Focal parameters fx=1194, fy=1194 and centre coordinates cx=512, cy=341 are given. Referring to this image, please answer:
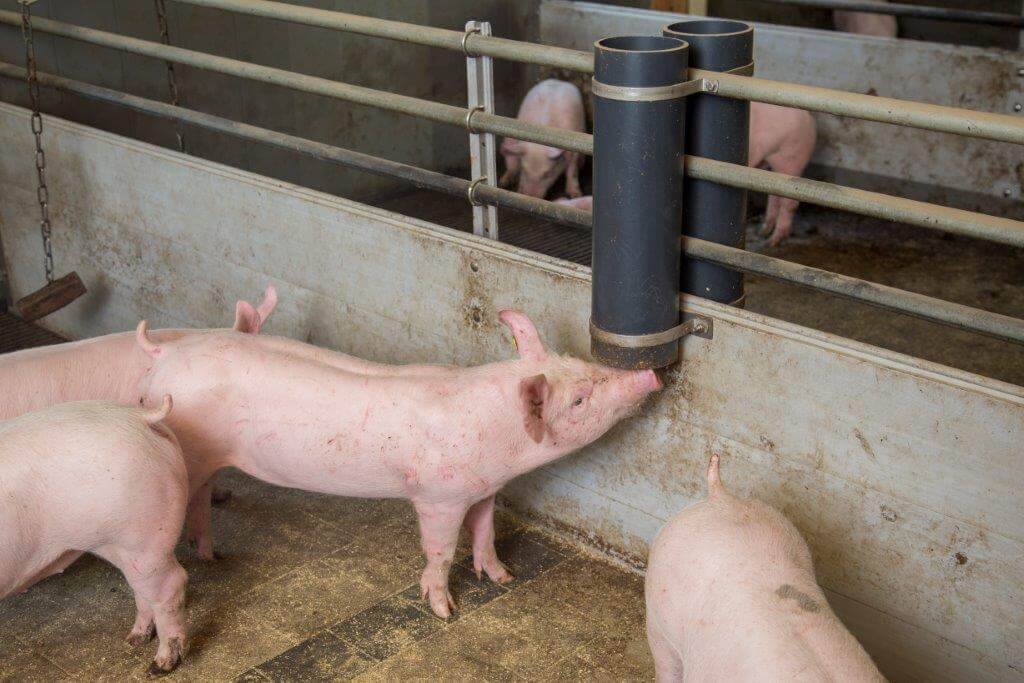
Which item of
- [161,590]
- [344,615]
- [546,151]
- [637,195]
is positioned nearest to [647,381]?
[637,195]

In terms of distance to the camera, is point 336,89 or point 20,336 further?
point 20,336

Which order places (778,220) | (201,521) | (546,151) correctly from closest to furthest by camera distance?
(201,521) → (778,220) → (546,151)

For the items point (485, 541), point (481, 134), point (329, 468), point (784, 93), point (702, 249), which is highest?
point (784, 93)

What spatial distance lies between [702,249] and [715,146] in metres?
0.26

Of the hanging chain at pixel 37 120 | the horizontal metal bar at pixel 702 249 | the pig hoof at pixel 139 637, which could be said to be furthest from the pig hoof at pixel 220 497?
the hanging chain at pixel 37 120

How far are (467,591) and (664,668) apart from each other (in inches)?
33.9

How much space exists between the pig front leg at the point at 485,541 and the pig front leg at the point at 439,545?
93 millimetres

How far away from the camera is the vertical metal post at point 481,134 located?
11.1ft

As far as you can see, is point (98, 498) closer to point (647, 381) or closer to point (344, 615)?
point (344, 615)

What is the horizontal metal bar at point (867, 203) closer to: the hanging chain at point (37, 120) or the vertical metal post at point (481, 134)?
the vertical metal post at point (481, 134)

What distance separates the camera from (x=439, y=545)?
326cm

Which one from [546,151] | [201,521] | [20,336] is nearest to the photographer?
[201,521]

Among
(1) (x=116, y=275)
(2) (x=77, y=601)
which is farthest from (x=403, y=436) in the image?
(1) (x=116, y=275)

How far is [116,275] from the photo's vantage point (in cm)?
479
